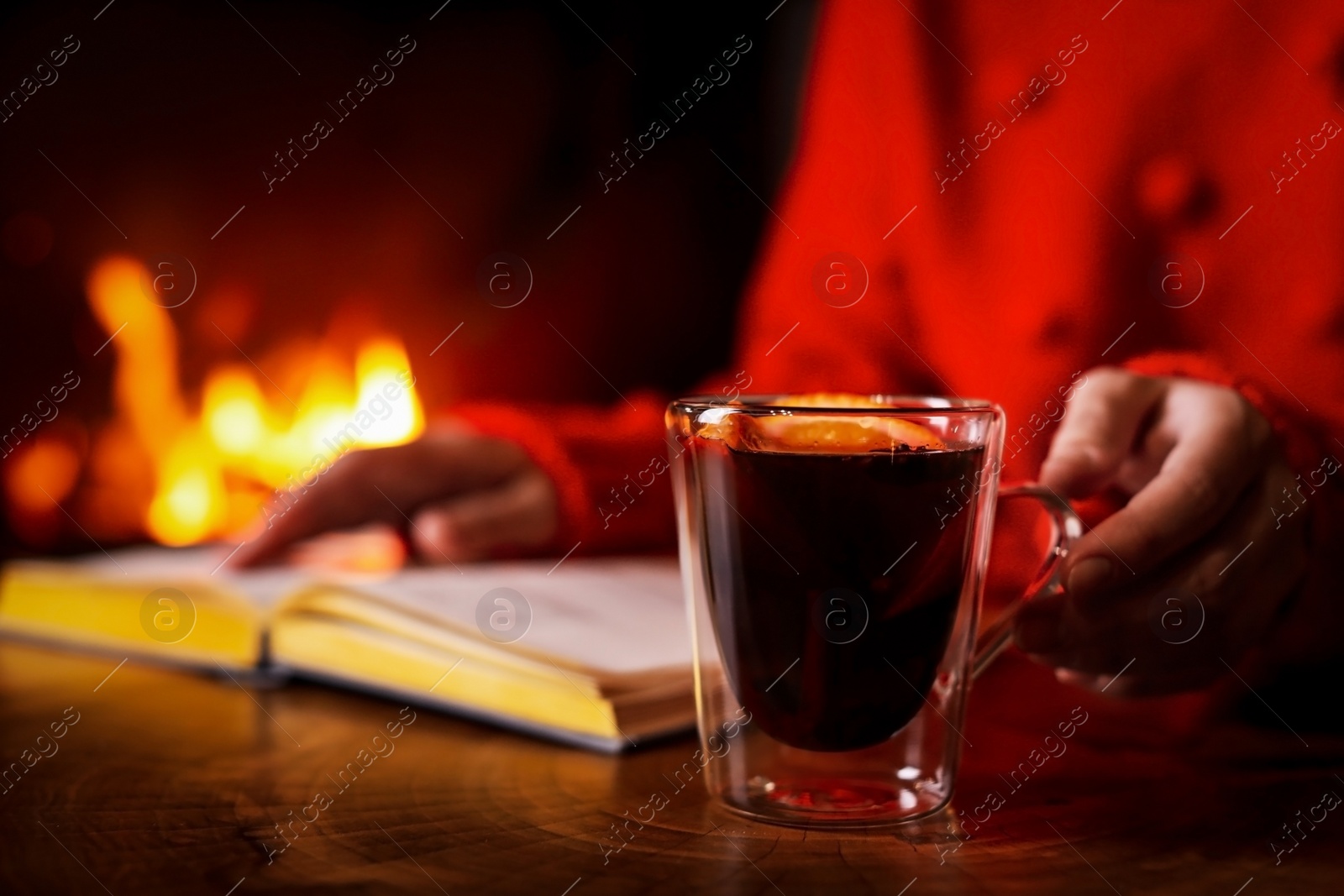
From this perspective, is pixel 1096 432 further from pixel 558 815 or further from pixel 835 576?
pixel 558 815

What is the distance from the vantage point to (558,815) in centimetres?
47

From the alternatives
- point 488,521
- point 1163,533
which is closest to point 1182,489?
point 1163,533

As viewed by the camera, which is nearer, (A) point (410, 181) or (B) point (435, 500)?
(B) point (435, 500)

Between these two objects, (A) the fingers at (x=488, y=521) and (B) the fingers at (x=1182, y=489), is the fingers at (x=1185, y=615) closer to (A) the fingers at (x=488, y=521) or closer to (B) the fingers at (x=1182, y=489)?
(B) the fingers at (x=1182, y=489)

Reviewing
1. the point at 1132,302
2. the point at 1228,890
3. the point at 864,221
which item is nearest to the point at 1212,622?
the point at 1228,890

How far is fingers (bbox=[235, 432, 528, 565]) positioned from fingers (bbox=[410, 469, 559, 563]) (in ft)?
0.05

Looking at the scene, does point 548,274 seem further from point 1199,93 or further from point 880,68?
point 1199,93

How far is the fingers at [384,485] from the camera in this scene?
0.95 metres

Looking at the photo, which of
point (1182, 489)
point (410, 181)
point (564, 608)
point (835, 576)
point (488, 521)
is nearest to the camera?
point (835, 576)

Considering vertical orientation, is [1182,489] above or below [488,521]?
below

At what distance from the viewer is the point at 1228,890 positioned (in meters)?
0.39

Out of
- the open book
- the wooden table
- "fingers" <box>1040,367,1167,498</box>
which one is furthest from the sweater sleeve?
"fingers" <box>1040,367,1167,498</box>

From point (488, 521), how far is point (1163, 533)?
1.96ft

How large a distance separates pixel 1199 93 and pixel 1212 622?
48 centimetres
